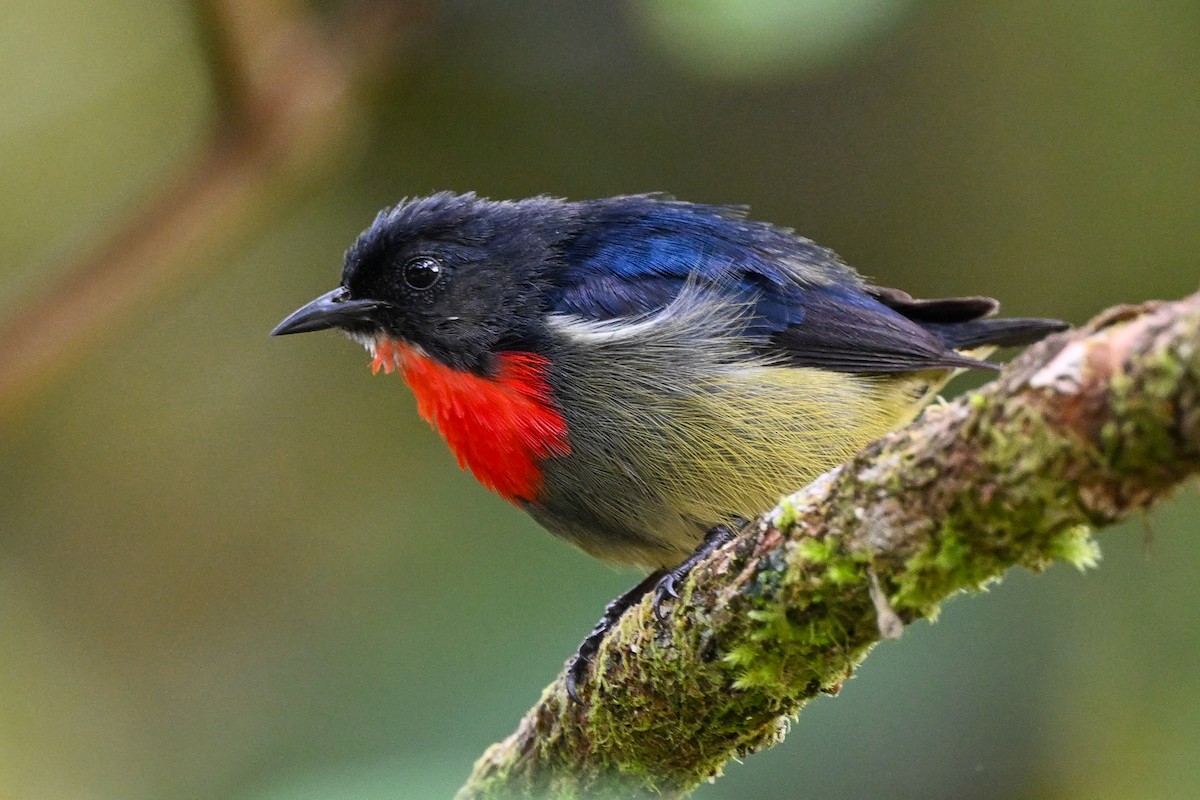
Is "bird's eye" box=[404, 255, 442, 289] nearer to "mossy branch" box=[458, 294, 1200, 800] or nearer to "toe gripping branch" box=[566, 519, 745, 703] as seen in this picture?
"toe gripping branch" box=[566, 519, 745, 703]

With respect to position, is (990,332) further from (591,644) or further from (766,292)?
(591,644)

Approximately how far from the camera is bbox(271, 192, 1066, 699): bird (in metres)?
3.69

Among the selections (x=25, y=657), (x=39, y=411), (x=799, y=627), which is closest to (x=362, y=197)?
(x=39, y=411)

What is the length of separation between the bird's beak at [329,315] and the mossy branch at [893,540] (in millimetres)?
1690

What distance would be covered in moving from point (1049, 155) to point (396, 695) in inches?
181

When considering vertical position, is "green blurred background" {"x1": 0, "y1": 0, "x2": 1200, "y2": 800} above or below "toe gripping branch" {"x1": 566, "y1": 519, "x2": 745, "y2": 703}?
above

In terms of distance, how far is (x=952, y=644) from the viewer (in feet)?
16.6

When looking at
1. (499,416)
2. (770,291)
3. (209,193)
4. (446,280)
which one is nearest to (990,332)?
(770,291)

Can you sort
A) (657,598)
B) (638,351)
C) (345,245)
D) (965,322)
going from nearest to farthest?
1. (657,598)
2. (638,351)
3. (965,322)
4. (345,245)

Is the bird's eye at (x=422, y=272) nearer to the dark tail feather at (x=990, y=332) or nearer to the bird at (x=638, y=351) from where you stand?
the bird at (x=638, y=351)

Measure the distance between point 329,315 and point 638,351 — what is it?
1.13m

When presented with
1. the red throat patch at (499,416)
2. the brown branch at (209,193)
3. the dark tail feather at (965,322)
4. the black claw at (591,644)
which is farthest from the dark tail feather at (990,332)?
the brown branch at (209,193)

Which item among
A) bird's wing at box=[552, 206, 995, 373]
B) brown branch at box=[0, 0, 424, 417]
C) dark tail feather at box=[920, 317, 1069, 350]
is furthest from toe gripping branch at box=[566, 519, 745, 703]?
brown branch at box=[0, 0, 424, 417]

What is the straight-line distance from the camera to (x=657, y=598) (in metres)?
2.83
